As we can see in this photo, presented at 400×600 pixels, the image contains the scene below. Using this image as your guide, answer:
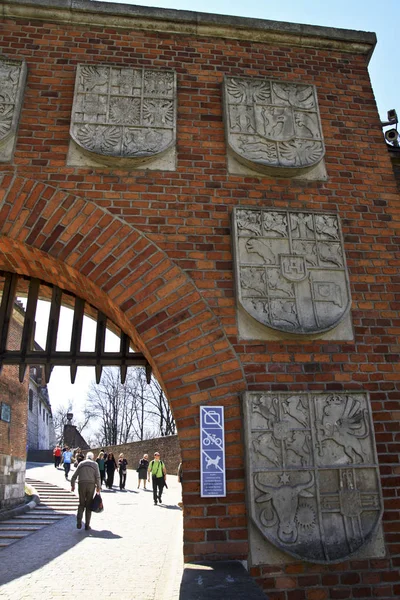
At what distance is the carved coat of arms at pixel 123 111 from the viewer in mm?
3764

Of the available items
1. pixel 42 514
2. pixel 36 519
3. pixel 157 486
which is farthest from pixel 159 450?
pixel 36 519

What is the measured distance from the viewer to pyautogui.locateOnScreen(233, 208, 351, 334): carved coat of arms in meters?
3.40

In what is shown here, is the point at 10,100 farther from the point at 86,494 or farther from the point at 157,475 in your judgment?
the point at 157,475

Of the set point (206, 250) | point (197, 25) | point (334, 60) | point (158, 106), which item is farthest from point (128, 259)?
point (334, 60)

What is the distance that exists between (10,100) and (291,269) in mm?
2653

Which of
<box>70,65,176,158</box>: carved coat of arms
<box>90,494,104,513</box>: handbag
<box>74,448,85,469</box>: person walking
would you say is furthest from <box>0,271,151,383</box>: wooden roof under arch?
<box>74,448,85,469</box>: person walking

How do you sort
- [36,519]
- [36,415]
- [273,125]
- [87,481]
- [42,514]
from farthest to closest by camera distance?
[36,415] < [42,514] < [36,519] < [87,481] < [273,125]

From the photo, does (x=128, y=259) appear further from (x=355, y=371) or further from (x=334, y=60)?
(x=334, y=60)

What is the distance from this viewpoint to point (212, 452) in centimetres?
305

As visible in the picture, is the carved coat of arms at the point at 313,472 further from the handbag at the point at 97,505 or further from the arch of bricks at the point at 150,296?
the handbag at the point at 97,505

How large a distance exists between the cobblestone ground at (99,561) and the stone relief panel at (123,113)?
3.30 m

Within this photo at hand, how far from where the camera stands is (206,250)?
357 cm

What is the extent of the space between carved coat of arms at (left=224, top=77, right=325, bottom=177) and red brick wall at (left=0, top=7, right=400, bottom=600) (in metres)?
0.12

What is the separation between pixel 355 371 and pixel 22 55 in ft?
12.5
